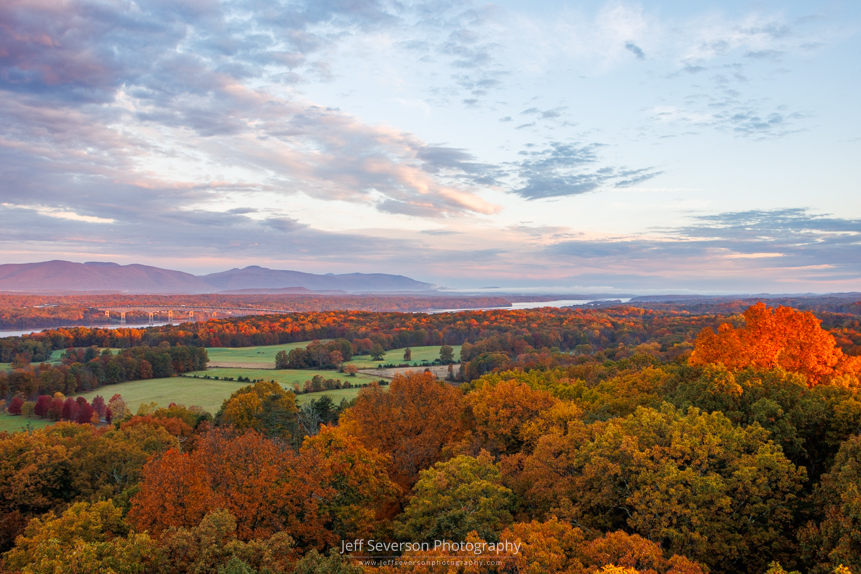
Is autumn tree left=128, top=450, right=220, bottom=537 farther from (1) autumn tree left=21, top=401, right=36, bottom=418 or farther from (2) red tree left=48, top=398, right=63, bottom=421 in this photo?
(1) autumn tree left=21, top=401, right=36, bottom=418

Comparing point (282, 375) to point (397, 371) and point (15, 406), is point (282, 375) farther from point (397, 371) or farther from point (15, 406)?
point (15, 406)

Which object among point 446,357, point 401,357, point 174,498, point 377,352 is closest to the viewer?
point 174,498

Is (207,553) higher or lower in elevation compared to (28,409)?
higher

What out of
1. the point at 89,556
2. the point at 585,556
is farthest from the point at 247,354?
the point at 585,556

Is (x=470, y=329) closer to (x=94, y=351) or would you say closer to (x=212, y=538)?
(x=94, y=351)

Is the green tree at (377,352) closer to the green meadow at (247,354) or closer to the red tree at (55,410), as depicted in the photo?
the green meadow at (247,354)
